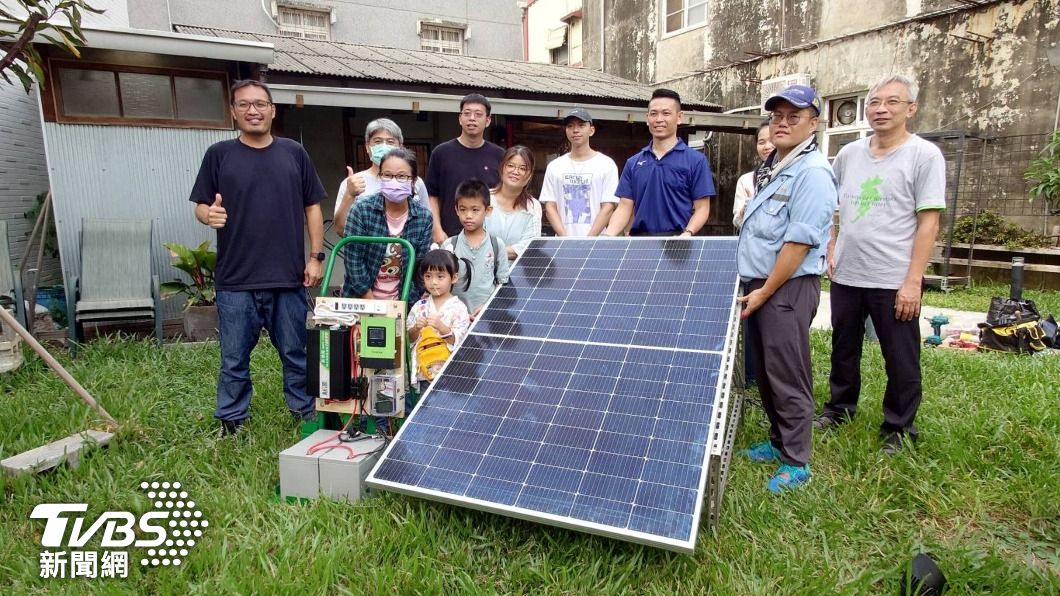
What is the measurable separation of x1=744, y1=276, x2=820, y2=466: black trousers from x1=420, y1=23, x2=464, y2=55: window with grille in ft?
51.2

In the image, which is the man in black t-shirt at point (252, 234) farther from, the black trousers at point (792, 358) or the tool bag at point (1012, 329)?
the tool bag at point (1012, 329)

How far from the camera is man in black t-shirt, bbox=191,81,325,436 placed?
3.60 meters

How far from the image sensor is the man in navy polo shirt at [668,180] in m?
4.00

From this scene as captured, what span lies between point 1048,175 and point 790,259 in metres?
8.16

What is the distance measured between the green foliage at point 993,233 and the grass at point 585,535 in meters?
6.89

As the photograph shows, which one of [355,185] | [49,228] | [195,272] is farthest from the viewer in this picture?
[49,228]

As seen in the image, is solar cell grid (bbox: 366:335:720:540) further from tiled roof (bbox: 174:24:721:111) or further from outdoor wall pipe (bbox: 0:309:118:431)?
tiled roof (bbox: 174:24:721:111)

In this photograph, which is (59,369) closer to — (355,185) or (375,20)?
(355,185)

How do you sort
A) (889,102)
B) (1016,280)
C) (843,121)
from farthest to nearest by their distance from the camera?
(843,121)
(1016,280)
(889,102)

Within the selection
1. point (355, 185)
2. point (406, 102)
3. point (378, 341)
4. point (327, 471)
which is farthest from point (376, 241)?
point (406, 102)

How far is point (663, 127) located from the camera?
13.0 feet

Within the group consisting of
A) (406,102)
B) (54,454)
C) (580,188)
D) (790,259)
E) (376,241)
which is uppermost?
(406,102)

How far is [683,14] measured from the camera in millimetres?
15031

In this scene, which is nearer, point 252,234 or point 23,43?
point 23,43
